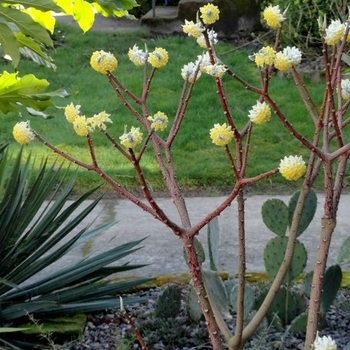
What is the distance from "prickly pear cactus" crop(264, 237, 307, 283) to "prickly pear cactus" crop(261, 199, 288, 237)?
0.17ft

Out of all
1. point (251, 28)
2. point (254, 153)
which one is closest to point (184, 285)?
point (254, 153)

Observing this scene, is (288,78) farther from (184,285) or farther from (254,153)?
(184,285)

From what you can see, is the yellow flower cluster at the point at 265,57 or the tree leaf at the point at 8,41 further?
the tree leaf at the point at 8,41

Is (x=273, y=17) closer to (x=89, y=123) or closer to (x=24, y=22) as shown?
(x=89, y=123)

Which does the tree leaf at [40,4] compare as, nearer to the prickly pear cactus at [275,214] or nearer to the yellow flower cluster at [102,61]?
the yellow flower cluster at [102,61]

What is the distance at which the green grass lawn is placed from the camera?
6770 millimetres

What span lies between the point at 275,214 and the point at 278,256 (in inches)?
7.6

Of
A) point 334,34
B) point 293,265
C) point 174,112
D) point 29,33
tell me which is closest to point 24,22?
point 29,33

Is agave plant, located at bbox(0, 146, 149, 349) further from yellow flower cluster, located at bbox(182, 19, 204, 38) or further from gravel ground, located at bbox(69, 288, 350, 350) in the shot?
yellow flower cluster, located at bbox(182, 19, 204, 38)

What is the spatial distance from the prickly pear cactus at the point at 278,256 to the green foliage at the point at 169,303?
489 mm

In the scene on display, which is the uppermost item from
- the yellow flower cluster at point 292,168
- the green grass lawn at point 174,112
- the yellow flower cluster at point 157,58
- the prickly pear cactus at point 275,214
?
the green grass lawn at point 174,112

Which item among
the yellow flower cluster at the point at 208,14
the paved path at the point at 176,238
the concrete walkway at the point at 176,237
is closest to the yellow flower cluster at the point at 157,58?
the yellow flower cluster at the point at 208,14

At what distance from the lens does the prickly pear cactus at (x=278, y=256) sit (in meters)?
3.46

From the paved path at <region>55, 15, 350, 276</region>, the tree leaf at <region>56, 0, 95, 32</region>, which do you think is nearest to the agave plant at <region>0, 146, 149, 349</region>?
the paved path at <region>55, 15, 350, 276</region>
